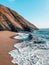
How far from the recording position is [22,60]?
399 inches

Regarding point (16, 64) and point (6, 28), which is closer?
point (16, 64)

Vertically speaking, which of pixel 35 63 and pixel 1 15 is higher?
pixel 1 15

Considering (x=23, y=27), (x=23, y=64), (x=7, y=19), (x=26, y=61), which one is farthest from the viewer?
A: (x=23, y=27)

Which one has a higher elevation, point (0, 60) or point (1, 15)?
point (1, 15)

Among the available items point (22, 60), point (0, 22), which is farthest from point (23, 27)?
point (22, 60)

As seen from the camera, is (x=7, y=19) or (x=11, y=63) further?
(x=7, y=19)

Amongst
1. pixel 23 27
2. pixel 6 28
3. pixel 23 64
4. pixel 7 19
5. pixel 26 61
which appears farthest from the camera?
pixel 23 27

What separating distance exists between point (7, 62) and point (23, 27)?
4250 centimetres

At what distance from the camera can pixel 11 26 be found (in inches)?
1836

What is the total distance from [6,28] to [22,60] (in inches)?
1355

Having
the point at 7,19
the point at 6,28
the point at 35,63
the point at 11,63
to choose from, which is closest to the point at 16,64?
the point at 11,63

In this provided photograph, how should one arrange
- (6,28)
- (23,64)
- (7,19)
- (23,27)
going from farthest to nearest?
(23,27) → (7,19) → (6,28) → (23,64)

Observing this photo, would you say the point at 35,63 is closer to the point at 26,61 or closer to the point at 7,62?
the point at 26,61

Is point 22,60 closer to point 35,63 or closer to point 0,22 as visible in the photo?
point 35,63
